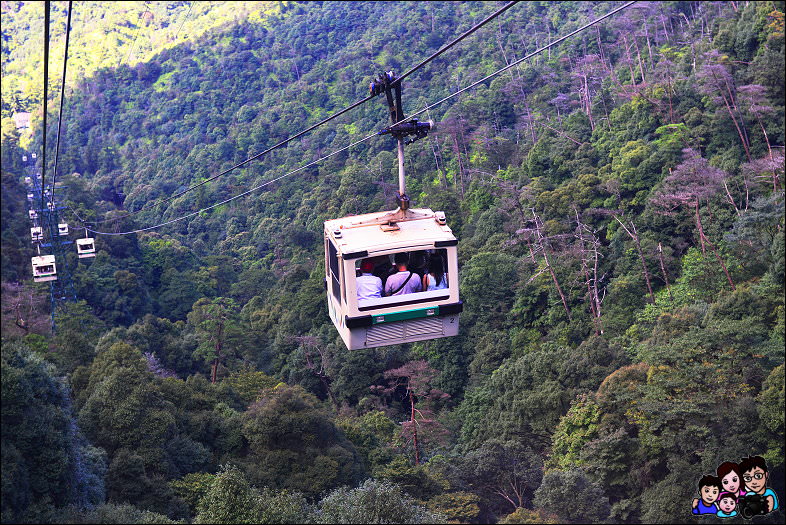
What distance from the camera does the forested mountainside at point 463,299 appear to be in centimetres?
1350

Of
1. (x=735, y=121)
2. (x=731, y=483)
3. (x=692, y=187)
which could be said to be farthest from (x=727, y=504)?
(x=735, y=121)

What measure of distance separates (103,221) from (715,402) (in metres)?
25.7

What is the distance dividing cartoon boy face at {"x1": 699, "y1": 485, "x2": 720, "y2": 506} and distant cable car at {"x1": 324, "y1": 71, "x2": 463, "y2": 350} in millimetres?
5822

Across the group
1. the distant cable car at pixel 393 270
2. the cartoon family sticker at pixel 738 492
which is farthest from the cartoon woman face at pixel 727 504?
the distant cable car at pixel 393 270

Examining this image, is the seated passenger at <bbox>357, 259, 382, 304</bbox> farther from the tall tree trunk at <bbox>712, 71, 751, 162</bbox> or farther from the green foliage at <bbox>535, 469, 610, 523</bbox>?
the tall tree trunk at <bbox>712, 71, 751, 162</bbox>

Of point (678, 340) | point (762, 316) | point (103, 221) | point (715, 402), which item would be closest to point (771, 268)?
point (762, 316)

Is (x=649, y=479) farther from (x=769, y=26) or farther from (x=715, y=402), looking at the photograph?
(x=769, y=26)

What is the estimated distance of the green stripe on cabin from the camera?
26.4 ft

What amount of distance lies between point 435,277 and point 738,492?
6.08 metres

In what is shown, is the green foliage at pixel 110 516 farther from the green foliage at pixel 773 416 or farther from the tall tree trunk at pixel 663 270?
the tall tree trunk at pixel 663 270

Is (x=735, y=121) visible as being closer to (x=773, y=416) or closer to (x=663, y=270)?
(x=663, y=270)

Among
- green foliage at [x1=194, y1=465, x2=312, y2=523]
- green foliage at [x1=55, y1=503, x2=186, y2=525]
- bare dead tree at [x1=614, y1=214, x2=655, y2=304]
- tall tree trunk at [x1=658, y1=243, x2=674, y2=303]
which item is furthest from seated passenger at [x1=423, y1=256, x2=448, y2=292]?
bare dead tree at [x1=614, y1=214, x2=655, y2=304]

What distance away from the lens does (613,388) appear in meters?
15.6

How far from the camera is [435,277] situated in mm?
8367
